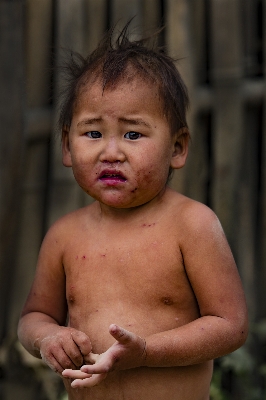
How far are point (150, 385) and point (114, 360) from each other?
32 cm

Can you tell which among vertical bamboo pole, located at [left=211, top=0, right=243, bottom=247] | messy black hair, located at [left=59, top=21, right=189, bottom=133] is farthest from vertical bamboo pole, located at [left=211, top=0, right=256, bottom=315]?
messy black hair, located at [left=59, top=21, right=189, bottom=133]

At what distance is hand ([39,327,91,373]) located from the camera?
243 cm

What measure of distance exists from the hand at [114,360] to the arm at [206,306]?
68 mm

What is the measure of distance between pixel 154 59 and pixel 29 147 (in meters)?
1.70

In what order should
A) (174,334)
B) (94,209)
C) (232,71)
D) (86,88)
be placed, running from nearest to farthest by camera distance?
(174,334) → (86,88) → (94,209) → (232,71)

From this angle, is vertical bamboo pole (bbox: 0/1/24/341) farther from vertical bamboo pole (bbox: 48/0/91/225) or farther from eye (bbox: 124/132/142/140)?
eye (bbox: 124/132/142/140)

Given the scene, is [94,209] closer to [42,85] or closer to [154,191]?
[154,191]

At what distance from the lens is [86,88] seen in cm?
264

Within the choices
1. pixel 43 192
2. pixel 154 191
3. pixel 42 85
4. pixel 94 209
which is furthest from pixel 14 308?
pixel 154 191

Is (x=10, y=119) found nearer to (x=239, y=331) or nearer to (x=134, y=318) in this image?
(x=134, y=318)

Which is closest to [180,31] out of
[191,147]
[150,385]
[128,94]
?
[191,147]

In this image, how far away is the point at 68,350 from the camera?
2.43 metres

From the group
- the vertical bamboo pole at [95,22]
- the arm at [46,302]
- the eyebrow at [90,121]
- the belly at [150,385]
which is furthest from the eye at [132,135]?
the vertical bamboo pole at [95,22]

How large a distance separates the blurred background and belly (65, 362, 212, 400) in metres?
1.64
